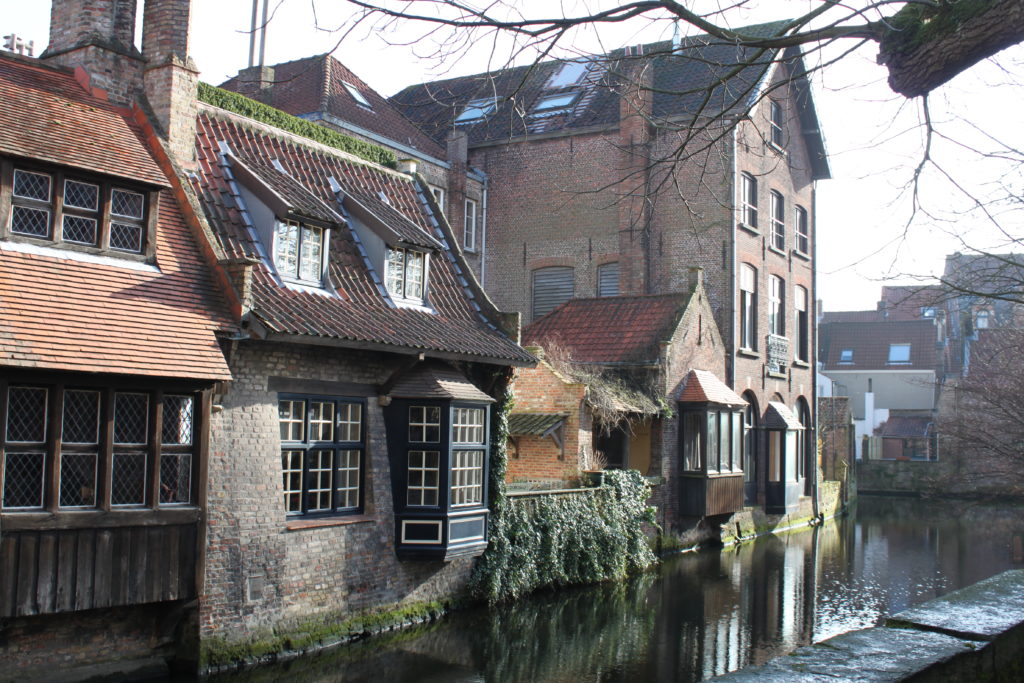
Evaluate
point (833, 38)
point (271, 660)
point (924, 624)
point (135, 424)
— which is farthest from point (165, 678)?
point (833, 38)

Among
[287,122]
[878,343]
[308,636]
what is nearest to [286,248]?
[287,122]

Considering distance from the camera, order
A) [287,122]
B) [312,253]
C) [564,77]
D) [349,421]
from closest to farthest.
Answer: [349,421], [312,253], [287,122], [564,77]

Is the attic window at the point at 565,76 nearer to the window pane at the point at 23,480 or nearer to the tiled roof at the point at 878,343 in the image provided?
the window pane at the point at 23,480

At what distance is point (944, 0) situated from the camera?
208 inches

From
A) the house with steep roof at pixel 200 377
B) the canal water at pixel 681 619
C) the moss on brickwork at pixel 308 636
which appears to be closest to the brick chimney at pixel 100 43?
the house with steep roof at pixel 200 377

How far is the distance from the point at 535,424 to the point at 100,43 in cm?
1121

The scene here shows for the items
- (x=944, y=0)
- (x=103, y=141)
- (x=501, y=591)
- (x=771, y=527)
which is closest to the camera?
(x=944, y=0)

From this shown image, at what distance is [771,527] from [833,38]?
2466 centimetres

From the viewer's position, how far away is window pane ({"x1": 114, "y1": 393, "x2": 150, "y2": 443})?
10500 millimetres

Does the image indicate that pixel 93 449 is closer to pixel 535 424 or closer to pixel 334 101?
pixel 535 424

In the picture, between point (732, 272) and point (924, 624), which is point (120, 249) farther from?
point (732, 272)

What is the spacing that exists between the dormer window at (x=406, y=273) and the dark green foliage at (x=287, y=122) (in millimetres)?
2629

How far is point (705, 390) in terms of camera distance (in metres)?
23.8

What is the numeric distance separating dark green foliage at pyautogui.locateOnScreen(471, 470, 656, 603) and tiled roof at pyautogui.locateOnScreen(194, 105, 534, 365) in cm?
277
